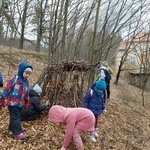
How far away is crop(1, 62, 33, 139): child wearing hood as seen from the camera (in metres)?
3.77

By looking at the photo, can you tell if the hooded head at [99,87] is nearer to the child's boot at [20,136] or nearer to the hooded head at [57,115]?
the hooded head at [57,115]

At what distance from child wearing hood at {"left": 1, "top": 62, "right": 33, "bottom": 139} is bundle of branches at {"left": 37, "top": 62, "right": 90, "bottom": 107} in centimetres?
121

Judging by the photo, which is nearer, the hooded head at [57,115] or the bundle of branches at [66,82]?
the hooded head at [57,115]

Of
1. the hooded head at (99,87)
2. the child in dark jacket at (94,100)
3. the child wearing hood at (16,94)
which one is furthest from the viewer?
the child in dark jacket at (94,100)

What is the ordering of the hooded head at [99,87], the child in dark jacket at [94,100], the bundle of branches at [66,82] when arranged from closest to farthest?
1. the hooded head at [99,87]
2. the child in dark jacket at [94,100]
3. the bundle of branches at [66,82]

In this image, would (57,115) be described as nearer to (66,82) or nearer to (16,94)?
(16,94)

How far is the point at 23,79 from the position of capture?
3.88 metres

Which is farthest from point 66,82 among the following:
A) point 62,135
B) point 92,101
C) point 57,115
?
point 57,115

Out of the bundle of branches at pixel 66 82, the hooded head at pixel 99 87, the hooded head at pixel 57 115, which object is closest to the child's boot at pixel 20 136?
the hooded head at pixel 57 115

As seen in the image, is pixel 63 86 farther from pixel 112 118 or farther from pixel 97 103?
pixel 112 118

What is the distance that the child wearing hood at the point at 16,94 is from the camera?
377 cm

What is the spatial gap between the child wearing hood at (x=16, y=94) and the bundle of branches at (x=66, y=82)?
1.21m

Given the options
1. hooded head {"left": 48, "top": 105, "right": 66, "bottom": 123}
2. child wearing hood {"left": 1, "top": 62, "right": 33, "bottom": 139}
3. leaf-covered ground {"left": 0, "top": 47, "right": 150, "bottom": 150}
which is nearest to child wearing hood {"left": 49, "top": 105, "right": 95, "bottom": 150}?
hooded head {"left": 48, "top": 105, "right": 66, "bottom": 123}

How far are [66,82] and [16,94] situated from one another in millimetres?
→ 1547
